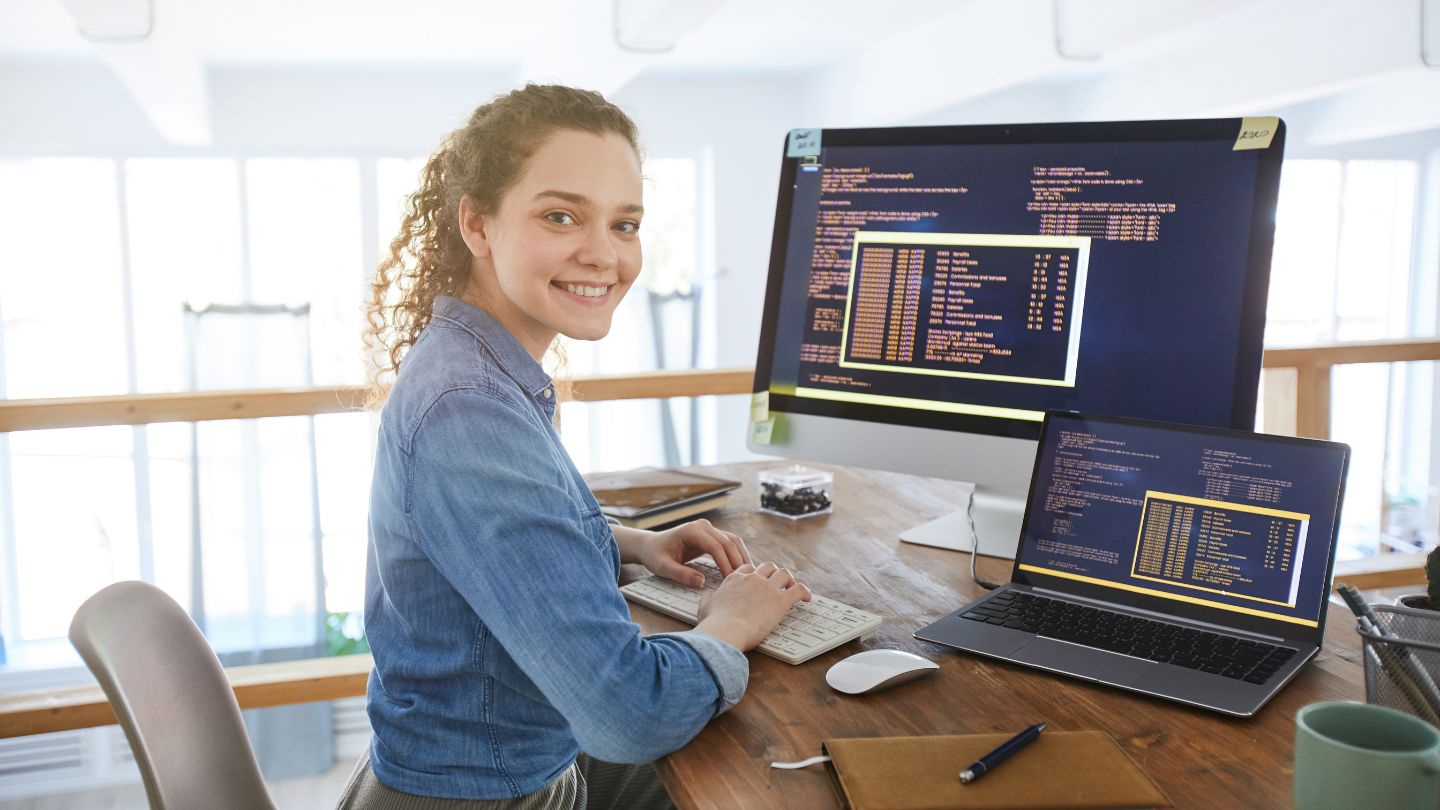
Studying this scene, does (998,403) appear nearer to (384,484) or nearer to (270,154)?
(384,484)

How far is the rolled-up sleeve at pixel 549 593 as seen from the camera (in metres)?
0.86

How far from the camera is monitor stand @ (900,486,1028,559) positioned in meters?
1.38

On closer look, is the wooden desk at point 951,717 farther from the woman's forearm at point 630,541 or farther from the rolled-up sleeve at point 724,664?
the woman's forearm at point 630,541

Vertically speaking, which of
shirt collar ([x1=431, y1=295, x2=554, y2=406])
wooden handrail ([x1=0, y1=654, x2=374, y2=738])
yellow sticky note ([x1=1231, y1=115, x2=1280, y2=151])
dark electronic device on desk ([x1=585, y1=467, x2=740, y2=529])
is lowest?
wooden handrail ([x1=0, y1=654, x2=374, y2=738])

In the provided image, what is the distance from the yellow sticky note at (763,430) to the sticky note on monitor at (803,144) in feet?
1.22

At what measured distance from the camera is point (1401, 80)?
18.9 ft

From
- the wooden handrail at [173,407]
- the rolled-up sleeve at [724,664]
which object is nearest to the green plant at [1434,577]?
the rolled-up sleeve at [724,664]

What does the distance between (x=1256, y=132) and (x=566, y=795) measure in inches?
39.6

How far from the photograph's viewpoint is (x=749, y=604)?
3.53 feet

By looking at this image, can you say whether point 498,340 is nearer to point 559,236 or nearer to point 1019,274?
point 559,236

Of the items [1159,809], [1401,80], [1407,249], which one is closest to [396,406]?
[1159,809]

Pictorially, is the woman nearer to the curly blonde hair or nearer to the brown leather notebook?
the curly blonde hair

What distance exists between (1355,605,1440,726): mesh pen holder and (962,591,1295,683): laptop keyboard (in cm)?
15

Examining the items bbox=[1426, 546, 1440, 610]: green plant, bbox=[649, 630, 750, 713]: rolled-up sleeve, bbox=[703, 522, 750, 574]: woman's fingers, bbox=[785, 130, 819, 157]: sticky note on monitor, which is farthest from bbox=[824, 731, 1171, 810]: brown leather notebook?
bbox=[785, 130, 819, 157]: sticky note on monitor
